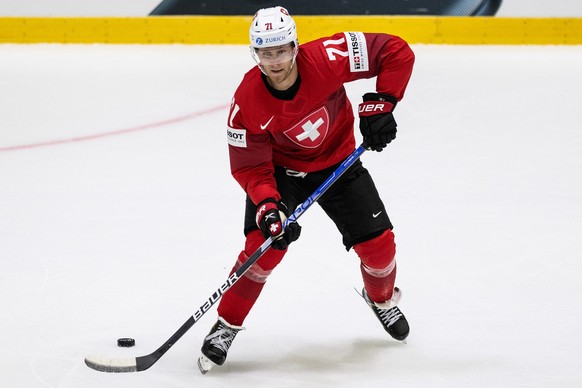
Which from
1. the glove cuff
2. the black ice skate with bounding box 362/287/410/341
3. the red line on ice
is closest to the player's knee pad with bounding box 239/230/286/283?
the black ice skate with bounding box 362/287/410/341

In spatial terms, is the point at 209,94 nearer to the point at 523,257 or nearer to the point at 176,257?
the point at 176,257

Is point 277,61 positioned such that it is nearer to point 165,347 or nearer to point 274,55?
A: point 274,55

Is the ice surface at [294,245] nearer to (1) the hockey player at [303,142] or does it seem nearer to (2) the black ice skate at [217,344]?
(2) the black ice skate at [217,344]

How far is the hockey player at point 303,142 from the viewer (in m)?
3.02

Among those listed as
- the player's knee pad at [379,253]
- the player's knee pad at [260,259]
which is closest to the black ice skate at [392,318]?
the player's knee pad at [379,253]

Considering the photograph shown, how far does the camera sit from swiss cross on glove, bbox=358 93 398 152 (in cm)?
311

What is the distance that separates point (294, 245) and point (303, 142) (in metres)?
1.08

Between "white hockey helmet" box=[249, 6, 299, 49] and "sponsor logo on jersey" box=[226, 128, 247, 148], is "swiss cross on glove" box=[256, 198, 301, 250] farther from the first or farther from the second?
"white hockey helmet" box=[249, 6, 299, 49]

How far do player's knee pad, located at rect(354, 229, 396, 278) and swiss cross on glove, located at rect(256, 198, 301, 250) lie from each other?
27cm

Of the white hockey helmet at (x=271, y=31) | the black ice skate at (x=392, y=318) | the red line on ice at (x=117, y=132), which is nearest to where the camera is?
the white hockey helmet at (x=271, y=31)

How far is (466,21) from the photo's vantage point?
740 cm

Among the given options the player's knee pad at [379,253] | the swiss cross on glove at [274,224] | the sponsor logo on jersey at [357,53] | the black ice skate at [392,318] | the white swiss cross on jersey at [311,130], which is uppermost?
the sponsor logo on jersey at [357,53]

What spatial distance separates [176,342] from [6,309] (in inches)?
27.8

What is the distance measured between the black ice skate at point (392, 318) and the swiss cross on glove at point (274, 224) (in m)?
0.49
